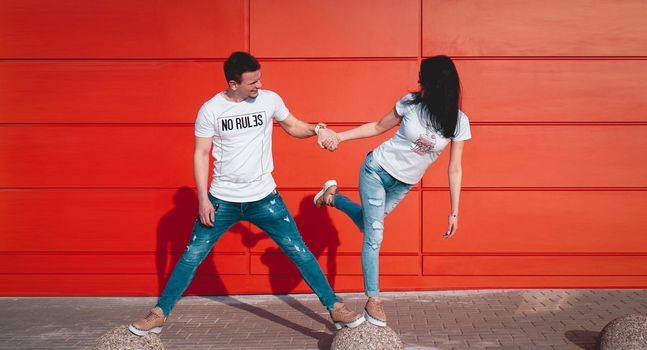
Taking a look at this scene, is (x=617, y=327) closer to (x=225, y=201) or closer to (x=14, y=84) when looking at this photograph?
(x=225, y=201)

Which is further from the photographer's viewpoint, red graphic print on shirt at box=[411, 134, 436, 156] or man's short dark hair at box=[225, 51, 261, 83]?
red graphic print on shirt at box=[411, 134, 436, 156]

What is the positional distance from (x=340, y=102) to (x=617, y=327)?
3.41 meters

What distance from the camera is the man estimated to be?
5152 mm

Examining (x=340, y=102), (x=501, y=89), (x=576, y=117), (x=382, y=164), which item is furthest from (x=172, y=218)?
(x=576, y=117)

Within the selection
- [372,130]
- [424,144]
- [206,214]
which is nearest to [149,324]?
[206,214]

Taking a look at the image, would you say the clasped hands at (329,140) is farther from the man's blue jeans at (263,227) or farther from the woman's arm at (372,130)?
the man's blue jeans at (263,227)

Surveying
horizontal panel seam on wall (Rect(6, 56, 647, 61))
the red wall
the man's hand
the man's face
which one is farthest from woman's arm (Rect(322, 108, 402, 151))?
horizontal panel seam on wall (Rect(6, 56, 647, 61))

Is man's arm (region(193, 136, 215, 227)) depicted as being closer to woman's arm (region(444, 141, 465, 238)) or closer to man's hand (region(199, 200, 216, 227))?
man's hand (region(199, 200, 216, 227))

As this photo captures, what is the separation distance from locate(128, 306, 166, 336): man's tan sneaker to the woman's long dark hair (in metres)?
2.37

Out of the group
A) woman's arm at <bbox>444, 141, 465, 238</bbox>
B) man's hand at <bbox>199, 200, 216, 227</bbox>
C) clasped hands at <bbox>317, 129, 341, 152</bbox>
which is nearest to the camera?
man's hand at <bbox>199, 200, 216, 227</bbox>

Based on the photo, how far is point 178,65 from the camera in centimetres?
711

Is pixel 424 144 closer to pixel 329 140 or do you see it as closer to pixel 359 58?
pixel 329 140

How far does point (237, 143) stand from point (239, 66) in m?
0.55

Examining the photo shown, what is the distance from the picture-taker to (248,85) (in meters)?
5.16
